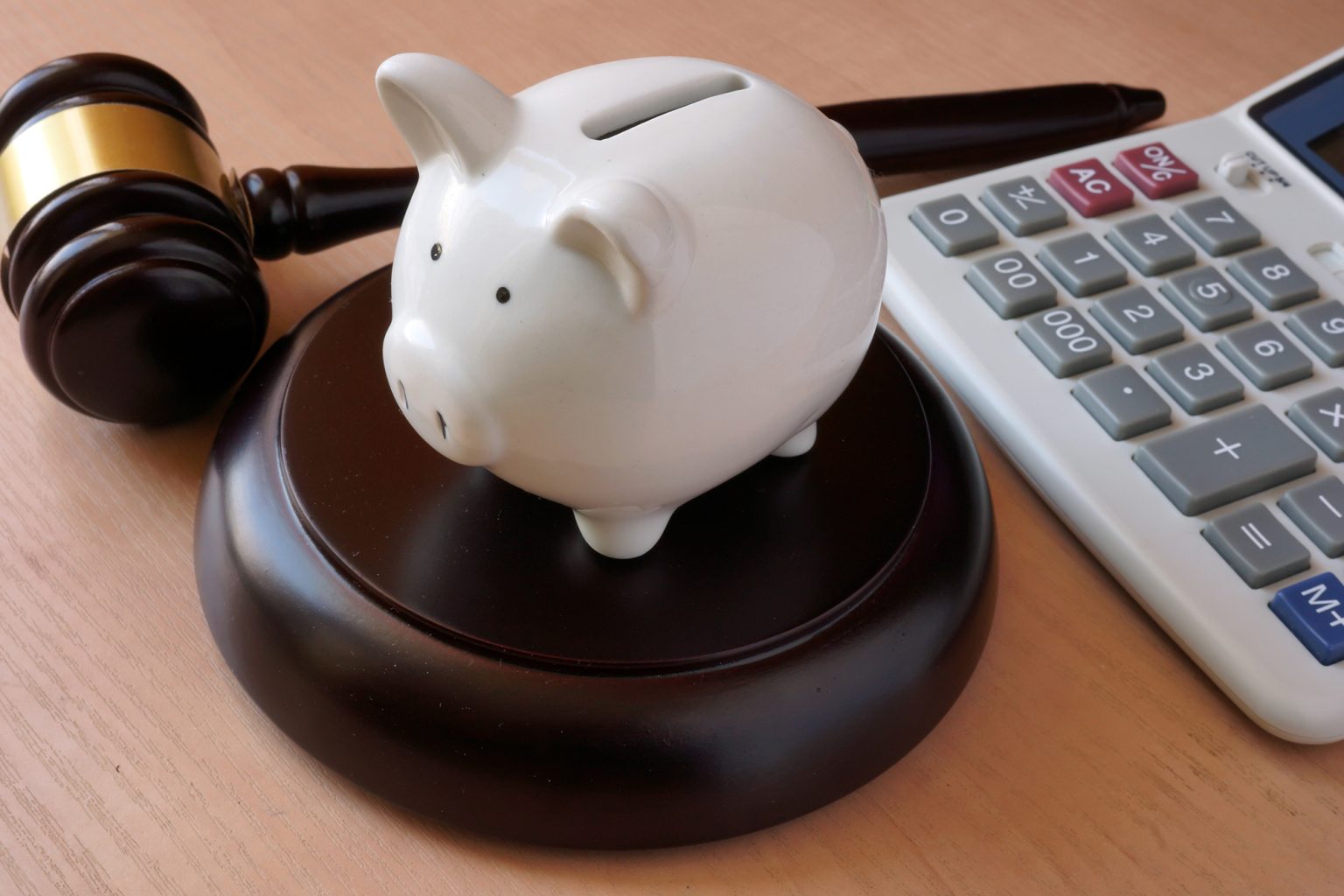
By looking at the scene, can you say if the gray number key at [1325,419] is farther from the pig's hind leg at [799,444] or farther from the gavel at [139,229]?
the gavel at [139,229]

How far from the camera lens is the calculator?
36 centimetres

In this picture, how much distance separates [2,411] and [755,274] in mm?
282

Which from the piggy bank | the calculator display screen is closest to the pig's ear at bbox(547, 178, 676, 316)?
the piggy bank

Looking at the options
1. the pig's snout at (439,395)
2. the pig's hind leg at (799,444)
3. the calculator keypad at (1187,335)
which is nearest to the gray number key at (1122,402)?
the calculator keypad at (1187,335)

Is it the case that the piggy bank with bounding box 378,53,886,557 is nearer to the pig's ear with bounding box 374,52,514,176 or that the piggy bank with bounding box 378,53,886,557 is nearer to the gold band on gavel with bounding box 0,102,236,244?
the pig's ear with bounding box 374,52,514,176

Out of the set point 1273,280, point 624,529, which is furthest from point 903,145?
point 624,529

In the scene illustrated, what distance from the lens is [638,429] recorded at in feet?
0.91

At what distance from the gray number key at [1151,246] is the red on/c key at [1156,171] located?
0.02m

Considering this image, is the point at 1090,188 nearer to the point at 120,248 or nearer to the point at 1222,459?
the point at 1222,459

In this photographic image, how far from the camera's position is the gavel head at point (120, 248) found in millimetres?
355

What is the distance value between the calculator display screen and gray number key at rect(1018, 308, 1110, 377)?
0.47ft

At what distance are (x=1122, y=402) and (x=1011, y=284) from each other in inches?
2.4

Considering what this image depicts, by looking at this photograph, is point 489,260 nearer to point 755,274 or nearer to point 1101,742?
point 755,274

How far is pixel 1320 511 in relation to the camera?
0.37 m
